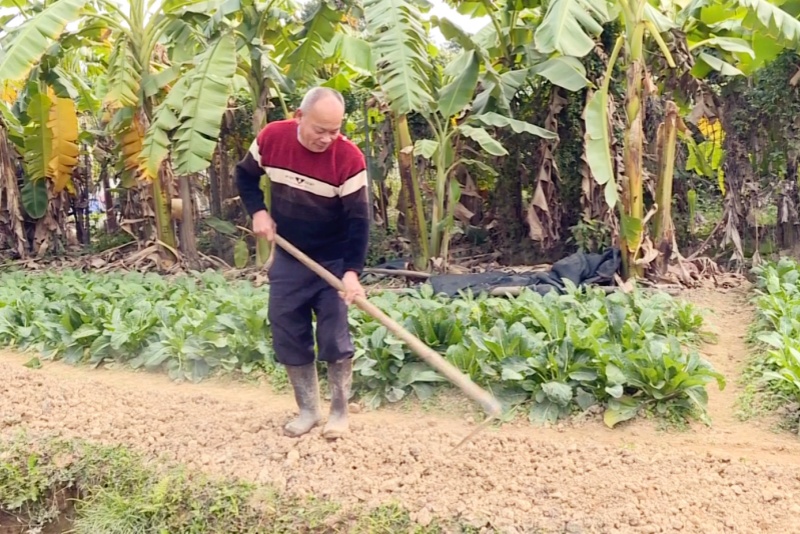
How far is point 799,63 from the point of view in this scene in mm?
7047

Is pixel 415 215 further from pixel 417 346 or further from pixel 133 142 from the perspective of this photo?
pixel 417 346

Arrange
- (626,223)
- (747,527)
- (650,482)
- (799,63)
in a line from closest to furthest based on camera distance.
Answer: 1. (747,527)
2. (650,482)
3. (626,223)
4. (799,63)

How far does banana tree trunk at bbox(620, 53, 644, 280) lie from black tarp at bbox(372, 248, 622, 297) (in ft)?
0.58

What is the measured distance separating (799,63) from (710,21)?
995mm

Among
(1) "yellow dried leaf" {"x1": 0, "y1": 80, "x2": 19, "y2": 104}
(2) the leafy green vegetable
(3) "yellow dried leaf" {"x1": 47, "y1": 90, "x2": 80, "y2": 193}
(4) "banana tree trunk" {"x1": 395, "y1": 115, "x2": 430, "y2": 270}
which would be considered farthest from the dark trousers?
(1) "yellow dried leaf" {"x1": 0, "y1": 80, "x2": 19, "y2": 104}

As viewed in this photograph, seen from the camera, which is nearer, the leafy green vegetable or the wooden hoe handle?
the wooden hoe handle

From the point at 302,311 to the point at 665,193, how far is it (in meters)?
4.51

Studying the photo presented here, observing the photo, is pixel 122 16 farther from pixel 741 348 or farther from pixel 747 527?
pixel 747 527

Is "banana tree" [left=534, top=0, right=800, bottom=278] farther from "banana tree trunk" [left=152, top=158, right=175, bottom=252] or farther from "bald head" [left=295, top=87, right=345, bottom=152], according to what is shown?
"banana tree trunk" [left=152, top=158, right=175, bottom=252]

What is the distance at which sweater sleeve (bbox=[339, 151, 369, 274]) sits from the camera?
3.12 m

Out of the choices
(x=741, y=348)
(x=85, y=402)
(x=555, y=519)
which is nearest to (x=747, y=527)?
(x=555, y=519)

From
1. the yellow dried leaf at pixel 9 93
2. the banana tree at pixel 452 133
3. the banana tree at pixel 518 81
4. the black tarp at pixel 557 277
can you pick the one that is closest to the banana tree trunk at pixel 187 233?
the banana tree at pixel 452 133

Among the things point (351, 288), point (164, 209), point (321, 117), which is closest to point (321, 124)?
point (321, 117)

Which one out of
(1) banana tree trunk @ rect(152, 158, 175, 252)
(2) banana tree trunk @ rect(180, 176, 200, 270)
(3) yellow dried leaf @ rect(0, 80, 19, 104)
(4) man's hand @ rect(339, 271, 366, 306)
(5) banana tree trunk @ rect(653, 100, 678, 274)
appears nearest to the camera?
(4) man's hand @ rect(339, 271, 366, 306)
